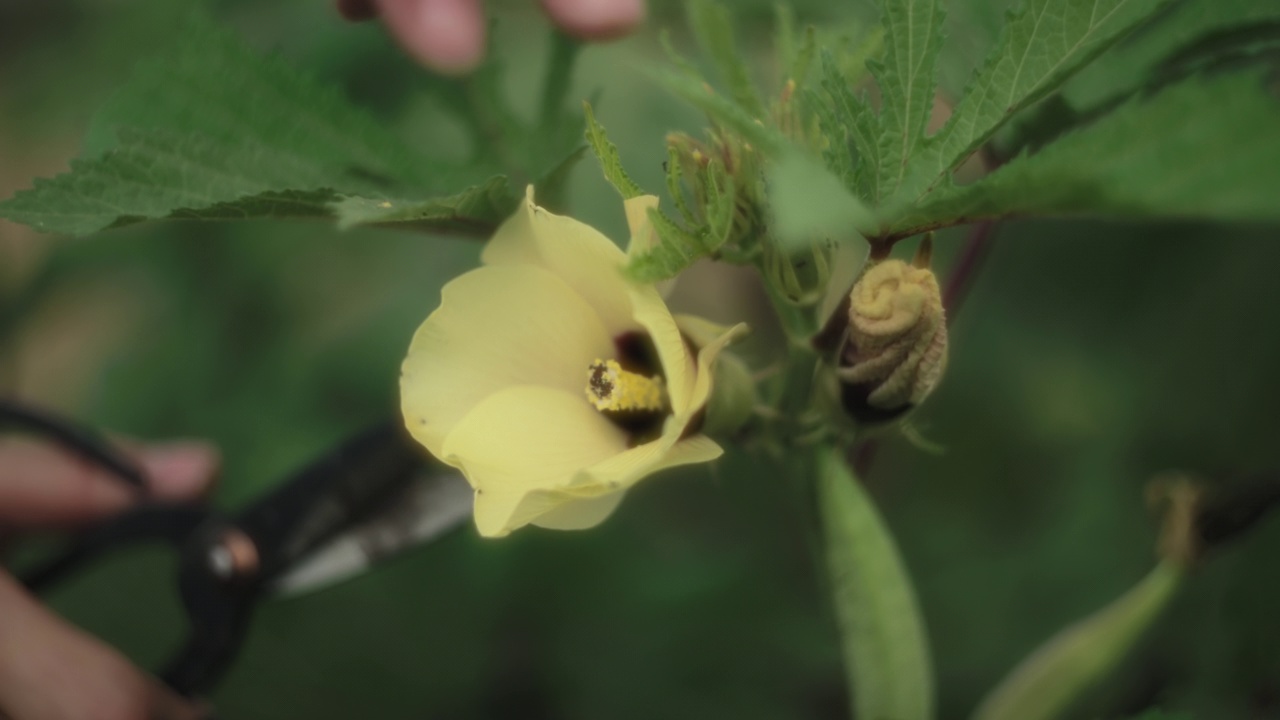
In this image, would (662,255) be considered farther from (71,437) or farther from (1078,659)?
(71,437)

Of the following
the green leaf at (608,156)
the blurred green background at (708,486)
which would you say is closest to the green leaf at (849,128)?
the green leaf at (608,156)

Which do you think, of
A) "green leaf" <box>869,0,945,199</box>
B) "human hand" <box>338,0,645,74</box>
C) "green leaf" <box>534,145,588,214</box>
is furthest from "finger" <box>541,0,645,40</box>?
"green leaf" <box>869,0,945,199</box>

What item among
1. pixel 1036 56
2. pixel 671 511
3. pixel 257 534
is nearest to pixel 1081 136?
pixel 1036 56

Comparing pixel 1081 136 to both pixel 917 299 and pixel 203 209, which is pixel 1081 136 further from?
pixel 203 209

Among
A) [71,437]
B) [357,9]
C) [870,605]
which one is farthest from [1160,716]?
[71,437]

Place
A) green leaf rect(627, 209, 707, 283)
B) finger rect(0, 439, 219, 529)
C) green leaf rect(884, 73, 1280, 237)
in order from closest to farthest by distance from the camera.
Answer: green leaf rect(884, 73, 1280, 237)
green leaf rect(627, 209, 707, 283)
finger rect(0, 439, 219, 529)

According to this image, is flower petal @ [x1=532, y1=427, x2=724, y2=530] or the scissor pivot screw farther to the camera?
the scissor pivot screw

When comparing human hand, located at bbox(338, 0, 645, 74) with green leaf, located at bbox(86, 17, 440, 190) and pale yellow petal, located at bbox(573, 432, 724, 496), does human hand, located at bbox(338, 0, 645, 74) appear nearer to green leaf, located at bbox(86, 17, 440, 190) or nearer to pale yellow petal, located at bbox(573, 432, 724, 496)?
green leaf, located at bbox(86, 17, 440, 190)
